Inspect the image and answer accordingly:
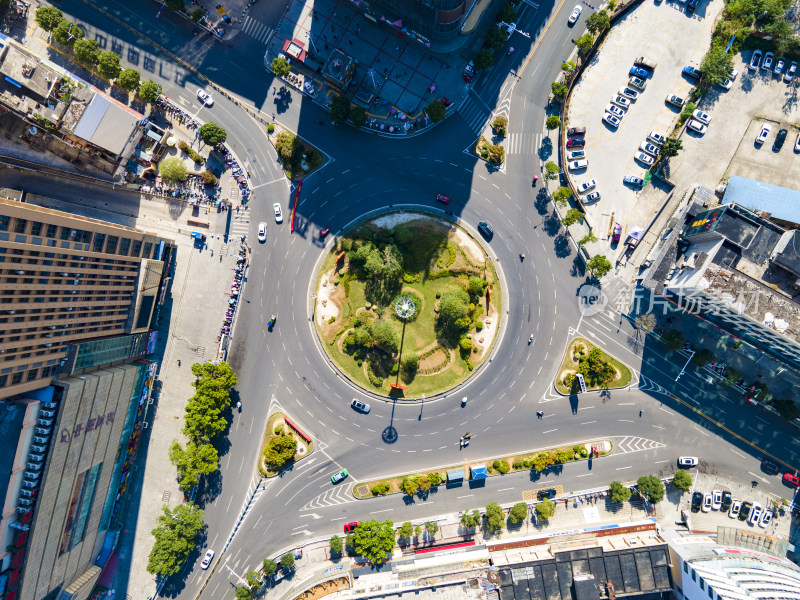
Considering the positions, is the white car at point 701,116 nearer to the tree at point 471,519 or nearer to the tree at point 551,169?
the tree at point 551,169

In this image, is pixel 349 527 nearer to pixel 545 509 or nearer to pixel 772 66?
pixel 545 509

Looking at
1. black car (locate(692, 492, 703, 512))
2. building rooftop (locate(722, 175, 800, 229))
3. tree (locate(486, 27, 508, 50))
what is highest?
tree (locate(486, 27, 508, 50))

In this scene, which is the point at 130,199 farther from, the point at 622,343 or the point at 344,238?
the point at 622,343

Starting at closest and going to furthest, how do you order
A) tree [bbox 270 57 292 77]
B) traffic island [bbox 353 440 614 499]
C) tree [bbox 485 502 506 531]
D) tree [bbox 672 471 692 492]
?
tree [bbox 485 502 506 531]
tree [bbox 672 471 692 492]
tree [bbox 270 57 292 77]
traffic island [bbox 353 440 614 499]

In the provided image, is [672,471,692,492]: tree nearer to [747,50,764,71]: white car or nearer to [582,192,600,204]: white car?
[582,192,600,204]: white car

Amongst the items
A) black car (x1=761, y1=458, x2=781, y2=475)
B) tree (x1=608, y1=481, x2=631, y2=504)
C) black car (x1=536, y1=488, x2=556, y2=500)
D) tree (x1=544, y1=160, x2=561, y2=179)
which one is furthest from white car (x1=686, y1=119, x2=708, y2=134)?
black car (x1=536, y1=488, x2=556, y2=500)

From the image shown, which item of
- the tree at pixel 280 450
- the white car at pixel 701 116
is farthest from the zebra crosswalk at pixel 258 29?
the white car at pixel 701 116
